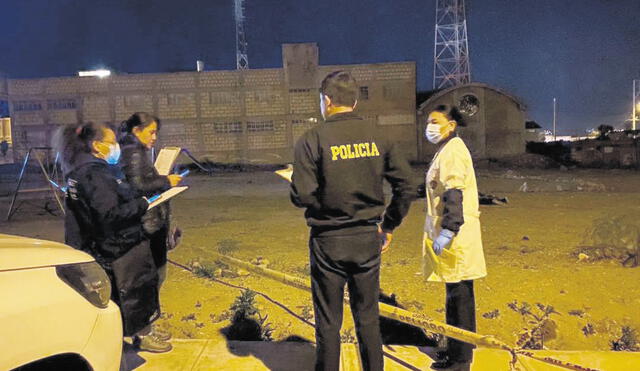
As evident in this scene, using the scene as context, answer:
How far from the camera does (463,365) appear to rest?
336 centimetres

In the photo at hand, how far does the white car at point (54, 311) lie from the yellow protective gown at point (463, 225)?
2.02 m

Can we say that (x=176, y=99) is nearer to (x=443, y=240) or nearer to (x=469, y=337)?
(x=443, y=240)

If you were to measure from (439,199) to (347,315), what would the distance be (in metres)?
1.88

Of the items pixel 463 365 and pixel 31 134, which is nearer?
pixel 463 365

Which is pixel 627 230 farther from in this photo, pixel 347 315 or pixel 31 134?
pixel 31 134

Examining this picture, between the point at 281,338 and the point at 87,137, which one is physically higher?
the point at 87,137

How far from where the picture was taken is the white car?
74.1 inches

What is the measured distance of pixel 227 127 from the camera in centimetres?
3538

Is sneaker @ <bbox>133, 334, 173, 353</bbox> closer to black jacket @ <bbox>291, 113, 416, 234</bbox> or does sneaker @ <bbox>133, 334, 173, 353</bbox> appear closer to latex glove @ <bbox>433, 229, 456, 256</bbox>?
black jacket @ <bbox>291, 113, 416, 234</bbox>

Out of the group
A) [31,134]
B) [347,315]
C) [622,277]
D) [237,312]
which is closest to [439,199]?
[347,315]

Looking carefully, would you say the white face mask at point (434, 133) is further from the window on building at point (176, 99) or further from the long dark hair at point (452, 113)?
the window on building at point (176, 99)

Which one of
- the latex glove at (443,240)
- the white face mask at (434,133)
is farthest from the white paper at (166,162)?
the latex glove at (443,240)

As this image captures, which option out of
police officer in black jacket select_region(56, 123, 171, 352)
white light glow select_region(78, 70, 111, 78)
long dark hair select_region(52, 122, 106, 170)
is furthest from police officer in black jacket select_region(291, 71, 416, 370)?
white light glow select_region(78, 70, 111, 78)

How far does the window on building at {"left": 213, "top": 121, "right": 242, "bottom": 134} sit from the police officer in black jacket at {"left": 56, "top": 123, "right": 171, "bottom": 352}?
32389 mm
